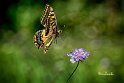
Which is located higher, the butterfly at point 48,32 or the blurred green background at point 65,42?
the butterfly at point 48,32

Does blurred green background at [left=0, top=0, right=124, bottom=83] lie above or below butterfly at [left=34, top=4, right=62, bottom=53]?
below

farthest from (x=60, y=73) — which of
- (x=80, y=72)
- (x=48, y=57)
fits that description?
(x=48, y=57)

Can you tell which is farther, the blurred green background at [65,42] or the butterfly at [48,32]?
the blurred green background at [65,42]

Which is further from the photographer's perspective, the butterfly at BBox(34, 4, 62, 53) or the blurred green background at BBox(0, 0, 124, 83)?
the blurred green background at BBox(0, 0, 124, 83)
